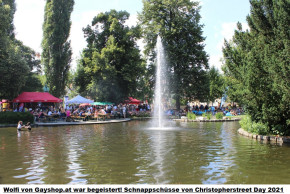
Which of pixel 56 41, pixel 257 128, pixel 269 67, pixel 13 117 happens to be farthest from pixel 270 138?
pixel 56 41

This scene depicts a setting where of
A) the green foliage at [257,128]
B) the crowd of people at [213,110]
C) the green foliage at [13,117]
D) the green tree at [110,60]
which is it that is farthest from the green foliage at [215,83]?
the green foliage at [257,128]

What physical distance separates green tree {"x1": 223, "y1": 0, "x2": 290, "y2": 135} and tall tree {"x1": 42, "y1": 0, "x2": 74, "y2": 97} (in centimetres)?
3435

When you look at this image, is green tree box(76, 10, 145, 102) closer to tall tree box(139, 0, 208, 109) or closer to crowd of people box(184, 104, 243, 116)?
tall tree box(139, 0, 208, 109)

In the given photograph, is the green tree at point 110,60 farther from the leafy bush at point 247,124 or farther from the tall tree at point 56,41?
the leafy bush at point 247,124

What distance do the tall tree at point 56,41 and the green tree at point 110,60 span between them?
306 cm

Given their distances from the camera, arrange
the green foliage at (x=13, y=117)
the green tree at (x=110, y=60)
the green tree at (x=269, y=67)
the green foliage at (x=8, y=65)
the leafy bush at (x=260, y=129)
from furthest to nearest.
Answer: the green tree at (x=110, y=60), the green foliage at (x=8, y=65), the green foliage at (x=13, y=117), the leafy bush at (x=260, y=129), the green tree at (x=269, y=67)

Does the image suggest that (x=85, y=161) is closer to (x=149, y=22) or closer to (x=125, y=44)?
(x=125, y=44)

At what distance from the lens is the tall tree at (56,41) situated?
4481cm

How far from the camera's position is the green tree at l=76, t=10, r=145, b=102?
42500 mm

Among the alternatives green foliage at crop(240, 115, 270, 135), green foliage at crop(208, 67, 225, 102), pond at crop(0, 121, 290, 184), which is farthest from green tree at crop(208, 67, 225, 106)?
pond at crop(0, 121, 290, 184)

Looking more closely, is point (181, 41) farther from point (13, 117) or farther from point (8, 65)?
point (13, 117)

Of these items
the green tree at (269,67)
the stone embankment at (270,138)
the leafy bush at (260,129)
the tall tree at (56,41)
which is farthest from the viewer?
the tall tree at (56,41)

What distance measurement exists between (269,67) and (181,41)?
33.7 metres
